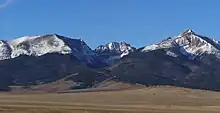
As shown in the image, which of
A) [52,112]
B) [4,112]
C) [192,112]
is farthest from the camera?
[192,112]

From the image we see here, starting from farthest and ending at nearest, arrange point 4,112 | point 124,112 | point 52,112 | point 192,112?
point 192,112 < point 124,112 < point 52,112 < point 4,112

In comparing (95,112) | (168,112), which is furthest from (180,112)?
(95,112)

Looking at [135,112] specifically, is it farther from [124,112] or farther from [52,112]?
[52,112]

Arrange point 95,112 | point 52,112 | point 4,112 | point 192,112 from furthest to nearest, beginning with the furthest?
point 192,112 < point 95,112 < point 52,112 < point 4,112

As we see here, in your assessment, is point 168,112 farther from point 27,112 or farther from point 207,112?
point 27,112

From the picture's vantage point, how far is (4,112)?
100062 mm

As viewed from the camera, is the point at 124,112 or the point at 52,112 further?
the point at 124,112

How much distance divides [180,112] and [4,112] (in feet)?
154

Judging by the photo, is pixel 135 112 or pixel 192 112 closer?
pixel 135 112

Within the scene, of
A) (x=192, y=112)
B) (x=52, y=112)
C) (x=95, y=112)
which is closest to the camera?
(x=52, y=112)

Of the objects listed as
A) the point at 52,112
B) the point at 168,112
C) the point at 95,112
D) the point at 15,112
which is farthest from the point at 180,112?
the point at 15,112

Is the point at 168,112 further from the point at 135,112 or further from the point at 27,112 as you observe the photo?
the point at 27,112

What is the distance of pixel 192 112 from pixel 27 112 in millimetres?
46440

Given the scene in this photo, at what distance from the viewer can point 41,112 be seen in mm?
105375
